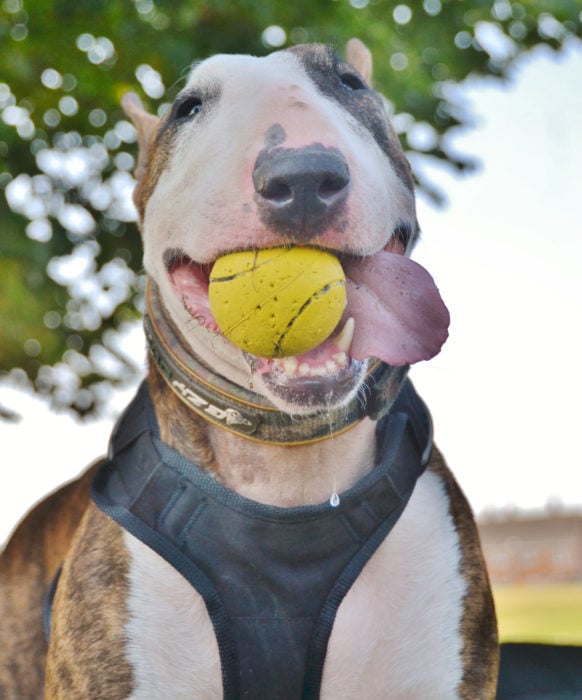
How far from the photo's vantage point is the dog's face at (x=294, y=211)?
2.35 metres

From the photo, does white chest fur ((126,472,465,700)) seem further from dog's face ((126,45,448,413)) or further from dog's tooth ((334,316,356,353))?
dog's tooth ((334,316,356,353))

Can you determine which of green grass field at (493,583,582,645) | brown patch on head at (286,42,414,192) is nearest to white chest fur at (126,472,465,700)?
brown patch on head at (286,42,414,192)

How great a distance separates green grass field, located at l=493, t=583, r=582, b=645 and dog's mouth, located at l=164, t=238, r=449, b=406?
23.5ft

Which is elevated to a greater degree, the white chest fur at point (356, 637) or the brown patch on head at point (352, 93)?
the brown patch on head at point (352, 93)

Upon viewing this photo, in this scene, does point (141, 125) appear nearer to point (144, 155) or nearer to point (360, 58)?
point (144, 155)

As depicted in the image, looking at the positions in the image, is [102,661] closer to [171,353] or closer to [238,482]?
[238,482]

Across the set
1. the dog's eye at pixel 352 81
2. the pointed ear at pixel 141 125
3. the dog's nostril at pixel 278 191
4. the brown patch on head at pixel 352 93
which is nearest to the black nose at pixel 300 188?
the dog's nostril at pixel 278 191

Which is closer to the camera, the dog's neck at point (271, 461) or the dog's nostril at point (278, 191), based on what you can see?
the dog's nostril at point (278, 191)

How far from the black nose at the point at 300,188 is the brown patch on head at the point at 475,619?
3.10 feet

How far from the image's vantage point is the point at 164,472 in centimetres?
282

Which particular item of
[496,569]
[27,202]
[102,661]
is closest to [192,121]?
[102,661]

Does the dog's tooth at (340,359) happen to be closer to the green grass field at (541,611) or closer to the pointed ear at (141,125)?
the pointed ear at (141,125)

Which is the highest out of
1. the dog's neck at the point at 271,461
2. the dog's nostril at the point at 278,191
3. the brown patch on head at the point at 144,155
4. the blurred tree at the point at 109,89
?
the blurred tree at the point at 109,89

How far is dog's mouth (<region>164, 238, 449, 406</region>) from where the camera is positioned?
2377 millimetres
